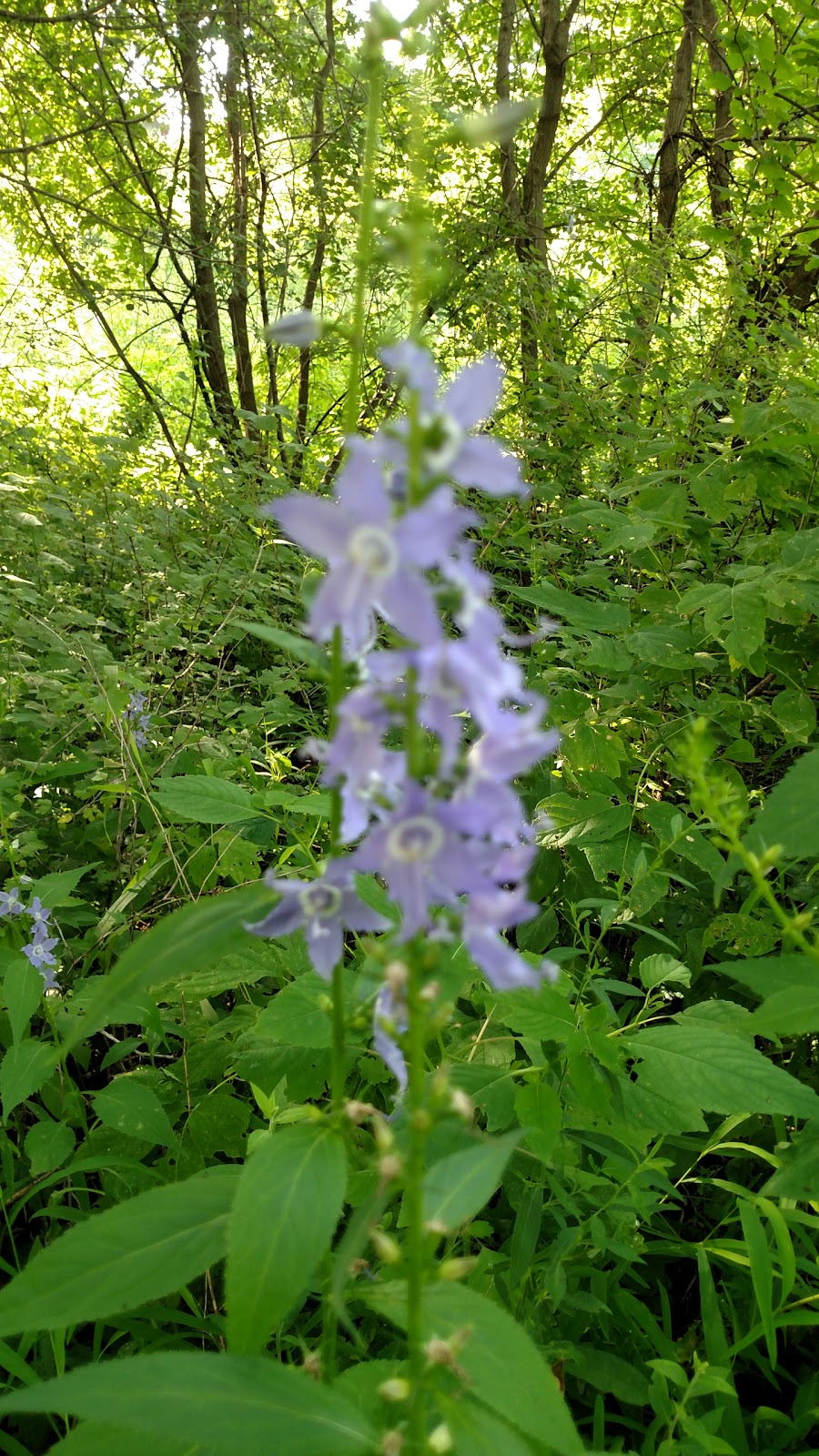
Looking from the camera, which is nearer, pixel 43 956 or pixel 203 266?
pixel 43 956

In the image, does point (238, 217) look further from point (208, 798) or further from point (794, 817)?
Result: point (794, 817)

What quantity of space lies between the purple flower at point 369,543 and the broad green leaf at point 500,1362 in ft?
1.97

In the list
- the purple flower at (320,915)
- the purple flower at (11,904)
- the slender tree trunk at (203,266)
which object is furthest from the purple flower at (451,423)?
the slender tree trunk at (203,266)

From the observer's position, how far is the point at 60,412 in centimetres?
734

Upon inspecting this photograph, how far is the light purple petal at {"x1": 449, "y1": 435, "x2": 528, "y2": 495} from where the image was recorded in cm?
72

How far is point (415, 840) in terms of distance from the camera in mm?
701

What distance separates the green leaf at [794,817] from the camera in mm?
1047

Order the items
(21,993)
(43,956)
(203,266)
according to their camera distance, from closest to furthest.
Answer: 1. (21,993)
2. (43,956)
3. (203,266)

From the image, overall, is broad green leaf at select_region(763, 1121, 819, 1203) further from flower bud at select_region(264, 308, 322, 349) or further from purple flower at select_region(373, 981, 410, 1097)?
flower bud at select_region(264, 308, 322, 349)

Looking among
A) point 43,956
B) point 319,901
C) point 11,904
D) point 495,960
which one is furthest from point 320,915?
point 11,904

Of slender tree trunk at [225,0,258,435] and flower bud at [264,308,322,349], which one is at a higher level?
slender tree trunk at [225,0,258,435]

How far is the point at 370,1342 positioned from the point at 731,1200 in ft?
2.85

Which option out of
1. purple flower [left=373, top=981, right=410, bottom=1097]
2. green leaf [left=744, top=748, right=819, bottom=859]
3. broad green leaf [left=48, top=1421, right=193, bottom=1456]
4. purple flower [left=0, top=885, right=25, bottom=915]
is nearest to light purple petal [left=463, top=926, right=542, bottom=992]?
purple flower [left=373, top=981, right=410, bottom=1097]

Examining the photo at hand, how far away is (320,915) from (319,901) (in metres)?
0.02
